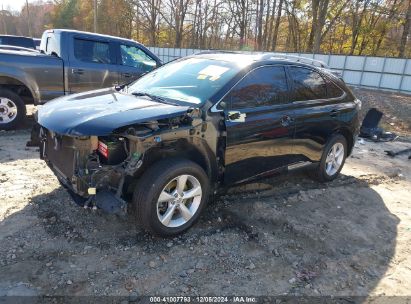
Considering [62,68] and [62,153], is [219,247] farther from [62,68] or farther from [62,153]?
[62,68]

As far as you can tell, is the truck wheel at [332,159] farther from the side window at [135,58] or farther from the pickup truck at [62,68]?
the side window at [135,58]

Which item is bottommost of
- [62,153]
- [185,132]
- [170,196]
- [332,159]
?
[332,159]

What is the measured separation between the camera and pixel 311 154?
5062mm

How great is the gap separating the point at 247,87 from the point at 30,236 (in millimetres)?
2667

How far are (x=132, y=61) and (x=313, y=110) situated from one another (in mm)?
4761

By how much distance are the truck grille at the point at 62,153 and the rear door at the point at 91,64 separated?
12.8ft

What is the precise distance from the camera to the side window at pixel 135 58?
805 centimetres

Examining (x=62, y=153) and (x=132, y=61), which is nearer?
(x=62, y=153)

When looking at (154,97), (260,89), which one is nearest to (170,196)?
(154,97)

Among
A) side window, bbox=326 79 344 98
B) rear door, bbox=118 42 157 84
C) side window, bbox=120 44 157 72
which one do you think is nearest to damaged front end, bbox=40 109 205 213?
side window, bbox=326 79 344 98

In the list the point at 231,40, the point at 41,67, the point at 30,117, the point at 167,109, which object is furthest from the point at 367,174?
the point at 231,40

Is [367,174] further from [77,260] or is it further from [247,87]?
[77,260]

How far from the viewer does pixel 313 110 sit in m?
4.81

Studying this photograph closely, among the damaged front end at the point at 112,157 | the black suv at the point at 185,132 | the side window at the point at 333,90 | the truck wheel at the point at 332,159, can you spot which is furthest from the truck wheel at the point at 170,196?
the side window at the point at 333,90
